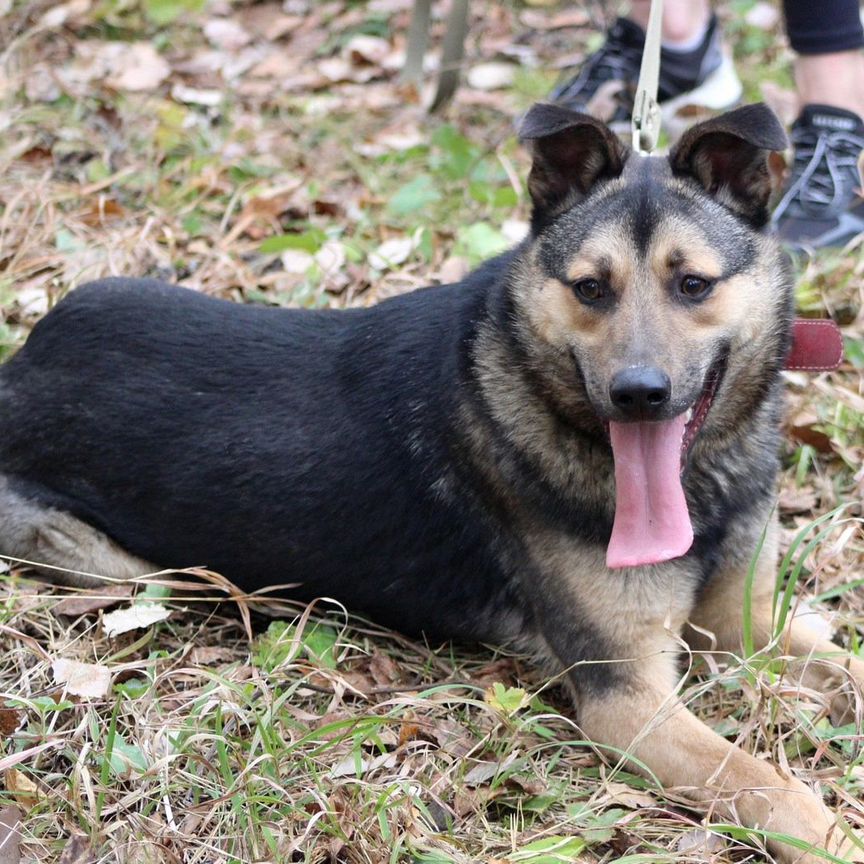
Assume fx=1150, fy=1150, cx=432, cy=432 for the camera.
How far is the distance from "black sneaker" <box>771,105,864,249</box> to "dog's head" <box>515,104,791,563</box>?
7.13 feet

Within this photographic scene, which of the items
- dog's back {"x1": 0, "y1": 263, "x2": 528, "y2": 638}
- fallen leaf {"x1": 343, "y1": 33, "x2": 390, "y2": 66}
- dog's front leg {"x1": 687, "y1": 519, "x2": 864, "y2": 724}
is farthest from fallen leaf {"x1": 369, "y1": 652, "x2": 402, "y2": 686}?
fallen leaf {"x1": 343, "y1": 33, "x2": 390, "y2": 66}

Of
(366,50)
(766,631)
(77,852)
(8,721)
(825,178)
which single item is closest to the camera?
(77,852)

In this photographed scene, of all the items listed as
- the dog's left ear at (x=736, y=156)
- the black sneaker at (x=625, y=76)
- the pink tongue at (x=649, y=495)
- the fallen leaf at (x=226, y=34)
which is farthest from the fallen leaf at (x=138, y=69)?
the pink tongue at (x=649, y=495)

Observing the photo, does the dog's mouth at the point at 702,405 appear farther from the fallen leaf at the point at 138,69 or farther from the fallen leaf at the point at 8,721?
the fallen leaf at the point at 138,69

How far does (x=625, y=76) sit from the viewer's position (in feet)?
19.9

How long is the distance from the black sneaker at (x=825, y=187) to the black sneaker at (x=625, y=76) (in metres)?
1.00

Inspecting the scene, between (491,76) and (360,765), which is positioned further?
(491,76)

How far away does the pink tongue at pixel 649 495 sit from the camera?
310 cm

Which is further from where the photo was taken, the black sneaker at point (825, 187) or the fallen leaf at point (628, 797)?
the black sneaker at point (825, 187)

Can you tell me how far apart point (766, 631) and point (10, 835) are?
222cm

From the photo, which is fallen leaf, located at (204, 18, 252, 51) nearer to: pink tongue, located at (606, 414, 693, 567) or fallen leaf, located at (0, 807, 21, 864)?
pink tongue, located at (606, 414, 693, 567)

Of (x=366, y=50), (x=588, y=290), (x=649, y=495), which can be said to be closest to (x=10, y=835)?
(x=649, y=495)

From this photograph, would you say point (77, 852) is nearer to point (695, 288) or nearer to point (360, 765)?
point (360, 765)

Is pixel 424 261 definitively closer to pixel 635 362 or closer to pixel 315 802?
pixel 635 362
